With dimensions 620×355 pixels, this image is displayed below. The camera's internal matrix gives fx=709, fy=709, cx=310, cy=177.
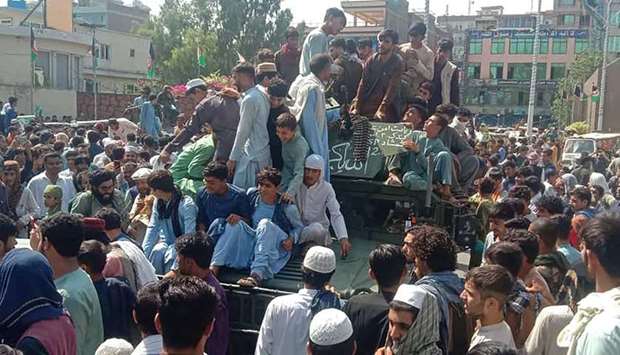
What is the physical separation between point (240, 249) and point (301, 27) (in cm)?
4564

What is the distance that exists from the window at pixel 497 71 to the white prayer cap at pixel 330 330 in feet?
250

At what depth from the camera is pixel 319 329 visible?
11.8ft

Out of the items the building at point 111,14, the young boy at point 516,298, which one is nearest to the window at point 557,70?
the building at point 111,14

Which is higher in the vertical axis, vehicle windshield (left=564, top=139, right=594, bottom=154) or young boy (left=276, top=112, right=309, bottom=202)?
young boy (left=276, top=112, right=309, bottom=202)

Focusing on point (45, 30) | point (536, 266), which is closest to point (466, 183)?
point (536, 266)

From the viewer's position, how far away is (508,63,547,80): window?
74625 millimetres

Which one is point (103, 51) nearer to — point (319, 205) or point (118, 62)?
point (118, 62)

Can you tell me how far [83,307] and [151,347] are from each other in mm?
985

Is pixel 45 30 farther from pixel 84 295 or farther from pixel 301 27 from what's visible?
pixel 84 295

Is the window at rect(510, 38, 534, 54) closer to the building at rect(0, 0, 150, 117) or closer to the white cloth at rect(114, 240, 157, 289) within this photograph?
the building at rect(0, 0, 150, 117)

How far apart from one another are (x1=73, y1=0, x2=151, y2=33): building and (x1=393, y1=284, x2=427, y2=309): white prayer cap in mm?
63825

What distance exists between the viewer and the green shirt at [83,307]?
410 centimetres

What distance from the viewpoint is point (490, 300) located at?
384cm

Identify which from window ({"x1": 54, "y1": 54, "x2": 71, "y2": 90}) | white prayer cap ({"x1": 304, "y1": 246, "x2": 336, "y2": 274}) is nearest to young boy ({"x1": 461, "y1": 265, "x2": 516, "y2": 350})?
white prayer cap ({"x1": 304, "y1": 246, "x2": 336, "y2": 274})
